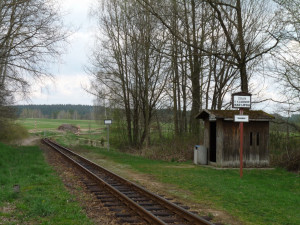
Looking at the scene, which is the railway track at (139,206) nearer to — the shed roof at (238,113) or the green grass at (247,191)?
the green grass at (247,191)

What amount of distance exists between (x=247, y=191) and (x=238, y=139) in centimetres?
643

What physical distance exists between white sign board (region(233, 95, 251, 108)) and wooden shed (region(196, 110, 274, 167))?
330 cm

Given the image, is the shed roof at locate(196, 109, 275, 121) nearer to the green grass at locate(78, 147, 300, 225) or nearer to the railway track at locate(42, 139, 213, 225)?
the green grass at locate(78, 147, 300, 225)

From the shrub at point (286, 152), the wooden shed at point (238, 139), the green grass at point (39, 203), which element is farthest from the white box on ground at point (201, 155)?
the green grass at point (39, 203)

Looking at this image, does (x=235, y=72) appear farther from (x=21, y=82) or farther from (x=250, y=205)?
(x=250, y=205)

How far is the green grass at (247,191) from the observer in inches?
309

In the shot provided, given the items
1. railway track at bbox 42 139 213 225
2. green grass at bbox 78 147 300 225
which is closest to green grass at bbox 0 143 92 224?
railway track at bbox 42 139 213 225

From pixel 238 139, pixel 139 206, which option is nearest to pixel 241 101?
pixel 238 139

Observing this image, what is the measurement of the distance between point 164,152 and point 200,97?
6447 mm

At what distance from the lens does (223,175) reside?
14109mm

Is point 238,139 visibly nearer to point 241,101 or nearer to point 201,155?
point 201,155

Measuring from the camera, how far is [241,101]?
1300 centimetres

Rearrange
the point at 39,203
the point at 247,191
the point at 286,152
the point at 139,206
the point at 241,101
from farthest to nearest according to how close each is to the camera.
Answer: the point at 286,152
the point at 241,101
the point at 247,191
the point at 39,203
the point at 139,206

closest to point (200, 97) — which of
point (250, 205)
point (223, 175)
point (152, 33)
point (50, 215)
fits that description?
point (152, 33)
